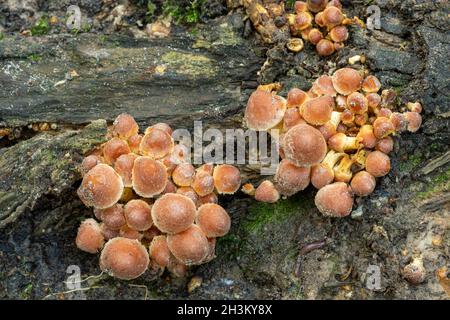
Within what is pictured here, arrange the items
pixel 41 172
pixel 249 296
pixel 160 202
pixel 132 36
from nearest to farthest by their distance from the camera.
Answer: pixel 160 202 → pixel 41 172 → pixel 249 296 → pixel 132 36

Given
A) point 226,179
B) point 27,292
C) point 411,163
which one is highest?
point 226,179

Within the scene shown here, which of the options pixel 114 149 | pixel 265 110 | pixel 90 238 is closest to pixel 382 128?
pixel 265 110

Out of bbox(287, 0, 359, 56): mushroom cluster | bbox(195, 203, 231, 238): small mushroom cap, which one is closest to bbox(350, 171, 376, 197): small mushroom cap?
bbox(195, 203, 231, 238): small mushroom cap

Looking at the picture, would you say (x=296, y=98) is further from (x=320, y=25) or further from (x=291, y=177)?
(x=320, y=25)

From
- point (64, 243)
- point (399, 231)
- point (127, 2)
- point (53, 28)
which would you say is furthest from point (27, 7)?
point (399, 231)

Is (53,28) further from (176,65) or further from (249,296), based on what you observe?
(249,296)

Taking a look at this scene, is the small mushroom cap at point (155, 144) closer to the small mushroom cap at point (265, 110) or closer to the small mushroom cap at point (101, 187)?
the small mushroom cap at point (101, 187)
